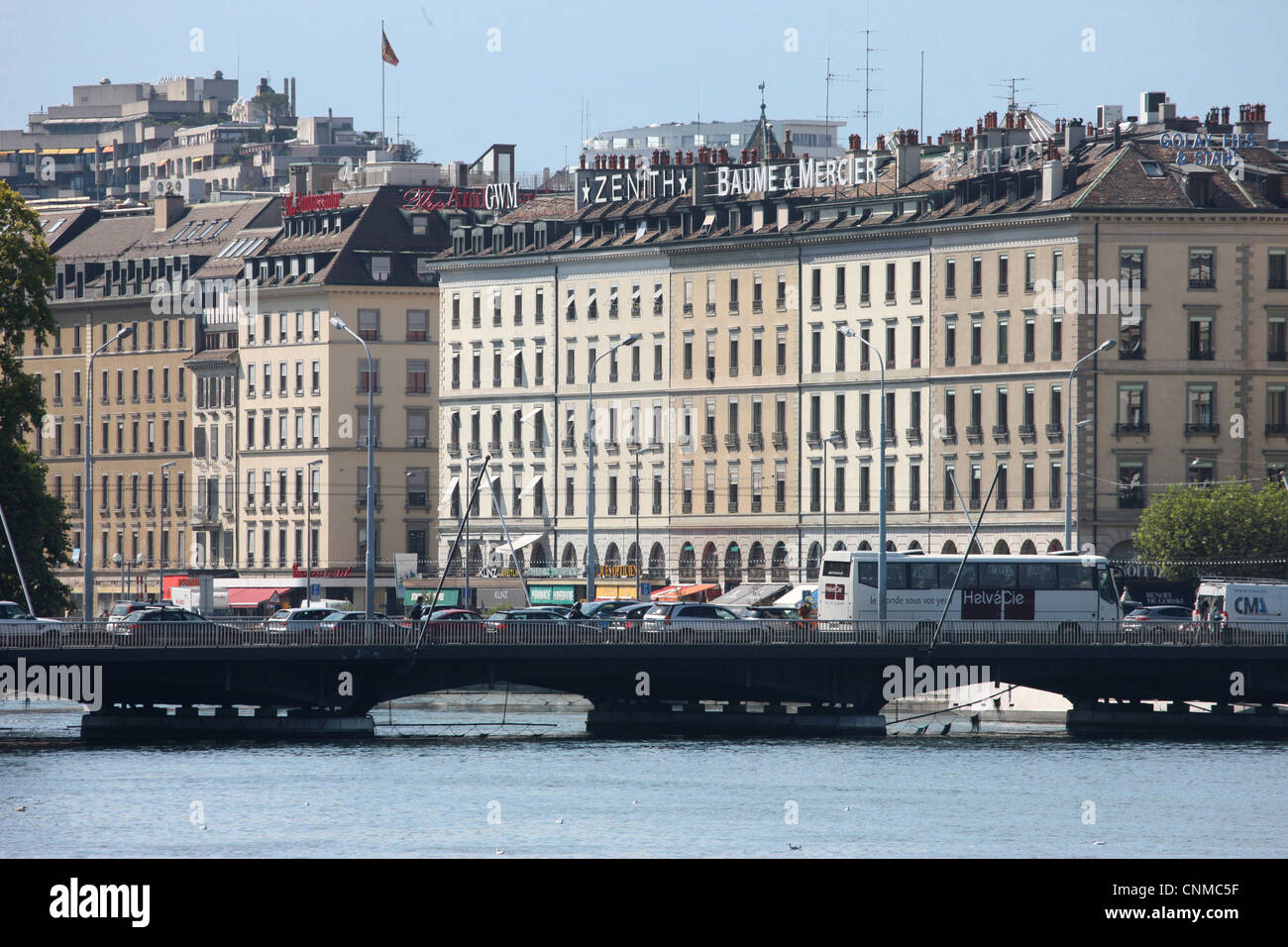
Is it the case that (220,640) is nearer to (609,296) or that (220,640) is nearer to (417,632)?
(417,632)

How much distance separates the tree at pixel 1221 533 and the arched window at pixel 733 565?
89.2 feet

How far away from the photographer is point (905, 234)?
139625 millimetres

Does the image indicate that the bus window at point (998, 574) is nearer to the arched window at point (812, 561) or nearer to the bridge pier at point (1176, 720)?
the bridge pier at point (1176, 720)

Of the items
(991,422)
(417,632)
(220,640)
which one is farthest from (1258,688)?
(991,422)

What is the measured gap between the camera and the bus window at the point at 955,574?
338 ft

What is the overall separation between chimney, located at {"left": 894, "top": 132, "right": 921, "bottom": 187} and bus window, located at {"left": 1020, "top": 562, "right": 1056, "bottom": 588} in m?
42.1

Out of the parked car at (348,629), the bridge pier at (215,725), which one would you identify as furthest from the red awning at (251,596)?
the parked car at (348,629)

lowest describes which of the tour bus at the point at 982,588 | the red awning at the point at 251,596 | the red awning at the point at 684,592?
the red awning at the point at 251,596

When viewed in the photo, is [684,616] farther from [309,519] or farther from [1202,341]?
[309,519]

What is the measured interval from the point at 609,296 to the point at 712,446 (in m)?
9.91

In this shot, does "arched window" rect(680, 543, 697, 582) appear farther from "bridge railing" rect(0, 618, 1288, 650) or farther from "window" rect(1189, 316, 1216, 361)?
"bridge railing" rect(0, 618, 1288, 650)

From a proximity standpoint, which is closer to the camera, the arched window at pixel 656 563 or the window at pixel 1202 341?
the window at pixel 1202 341

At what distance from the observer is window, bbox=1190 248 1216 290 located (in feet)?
433

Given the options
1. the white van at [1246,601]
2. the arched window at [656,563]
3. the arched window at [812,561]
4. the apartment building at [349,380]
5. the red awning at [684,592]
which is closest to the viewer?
the white van at [1246,601]
